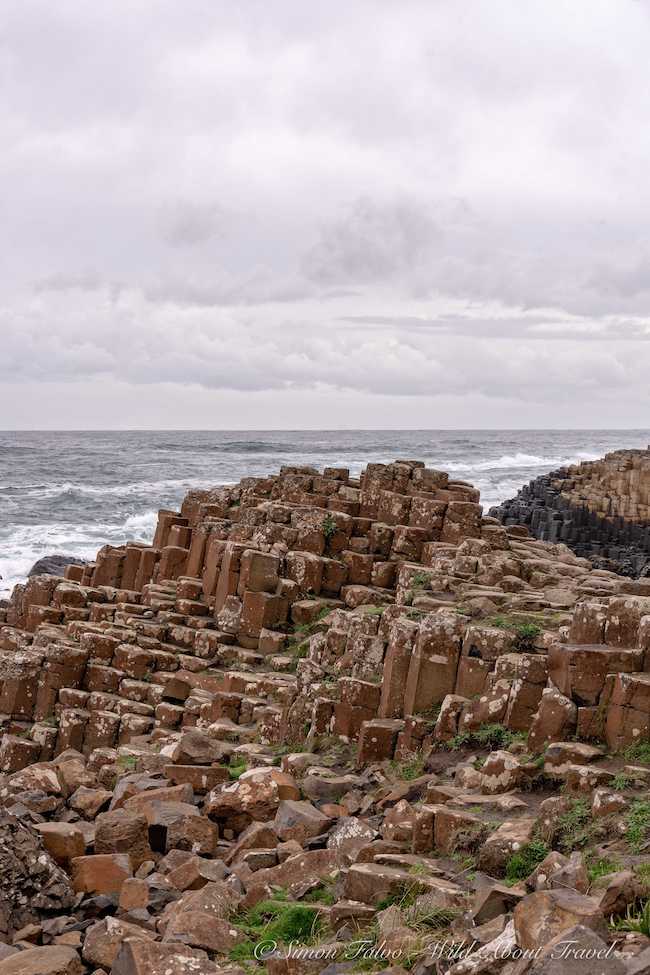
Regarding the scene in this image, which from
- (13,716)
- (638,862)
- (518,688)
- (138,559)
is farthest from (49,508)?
(638,862)

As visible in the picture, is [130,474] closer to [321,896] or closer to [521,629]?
[521,629]

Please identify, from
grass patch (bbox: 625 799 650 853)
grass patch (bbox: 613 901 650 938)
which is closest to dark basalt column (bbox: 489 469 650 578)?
grass patch (bbox: 625 799 650 853)

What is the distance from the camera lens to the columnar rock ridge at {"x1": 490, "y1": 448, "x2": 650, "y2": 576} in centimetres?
4794

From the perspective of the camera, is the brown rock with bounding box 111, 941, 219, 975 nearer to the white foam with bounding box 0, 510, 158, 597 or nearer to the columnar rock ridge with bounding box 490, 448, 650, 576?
the columnar rock ridge with bounding box 490, 448, 650, 576

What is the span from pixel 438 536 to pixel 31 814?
42.6 feet

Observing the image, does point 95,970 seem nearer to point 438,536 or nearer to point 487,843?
point 487,843

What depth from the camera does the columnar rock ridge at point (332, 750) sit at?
33.9 feet

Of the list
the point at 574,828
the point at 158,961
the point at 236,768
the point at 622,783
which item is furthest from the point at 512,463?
the point at 158,961

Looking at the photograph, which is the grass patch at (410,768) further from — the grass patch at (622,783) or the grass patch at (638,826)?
the grass patch at (638,826)

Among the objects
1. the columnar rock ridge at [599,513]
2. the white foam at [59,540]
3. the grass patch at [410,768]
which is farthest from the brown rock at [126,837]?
the columnar rock ridge at [599,513]

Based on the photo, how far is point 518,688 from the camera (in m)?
15.5

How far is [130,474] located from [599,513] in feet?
178

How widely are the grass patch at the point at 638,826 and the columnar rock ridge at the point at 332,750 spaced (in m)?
0.04

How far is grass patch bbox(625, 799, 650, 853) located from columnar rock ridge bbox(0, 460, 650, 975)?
0.04 metres
